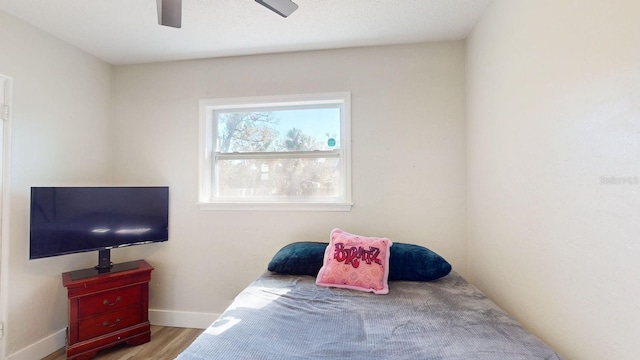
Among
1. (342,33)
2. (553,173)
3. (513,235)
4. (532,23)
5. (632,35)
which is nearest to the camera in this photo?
(632,35)

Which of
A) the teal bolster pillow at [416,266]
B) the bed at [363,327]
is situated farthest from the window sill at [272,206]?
the bed at [363,327]

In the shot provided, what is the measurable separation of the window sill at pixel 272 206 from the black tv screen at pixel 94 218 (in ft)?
1.32

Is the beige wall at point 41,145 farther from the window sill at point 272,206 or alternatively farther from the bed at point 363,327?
the bed at point 363,327

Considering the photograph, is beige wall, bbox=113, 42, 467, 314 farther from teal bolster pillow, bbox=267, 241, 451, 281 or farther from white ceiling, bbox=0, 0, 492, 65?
teal bolster pillow, bbox=267, 241, 451, 281

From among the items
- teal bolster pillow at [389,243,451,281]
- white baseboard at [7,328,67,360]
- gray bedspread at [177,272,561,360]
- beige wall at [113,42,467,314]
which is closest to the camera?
gray bedspread at [177,272,561,360]

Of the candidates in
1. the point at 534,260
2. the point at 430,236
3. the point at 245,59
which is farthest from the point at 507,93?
the point at 245,59

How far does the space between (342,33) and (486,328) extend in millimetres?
2090

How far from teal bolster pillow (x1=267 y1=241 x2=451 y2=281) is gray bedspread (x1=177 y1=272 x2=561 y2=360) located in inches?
5.3

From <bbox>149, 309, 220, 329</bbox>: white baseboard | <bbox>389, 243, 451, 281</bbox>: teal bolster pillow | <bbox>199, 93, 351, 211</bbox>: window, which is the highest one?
<bbox>199, 93, 351, 211</bbox>: window

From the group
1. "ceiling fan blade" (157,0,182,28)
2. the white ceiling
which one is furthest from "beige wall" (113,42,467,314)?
"ceiling fan blade" (157,0,182,28)

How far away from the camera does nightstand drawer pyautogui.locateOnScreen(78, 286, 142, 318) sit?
6.78 feet

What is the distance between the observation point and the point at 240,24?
2072 mm

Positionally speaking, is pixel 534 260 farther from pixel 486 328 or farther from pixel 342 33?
pixel 342 33

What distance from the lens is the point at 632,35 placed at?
0.88 metres
